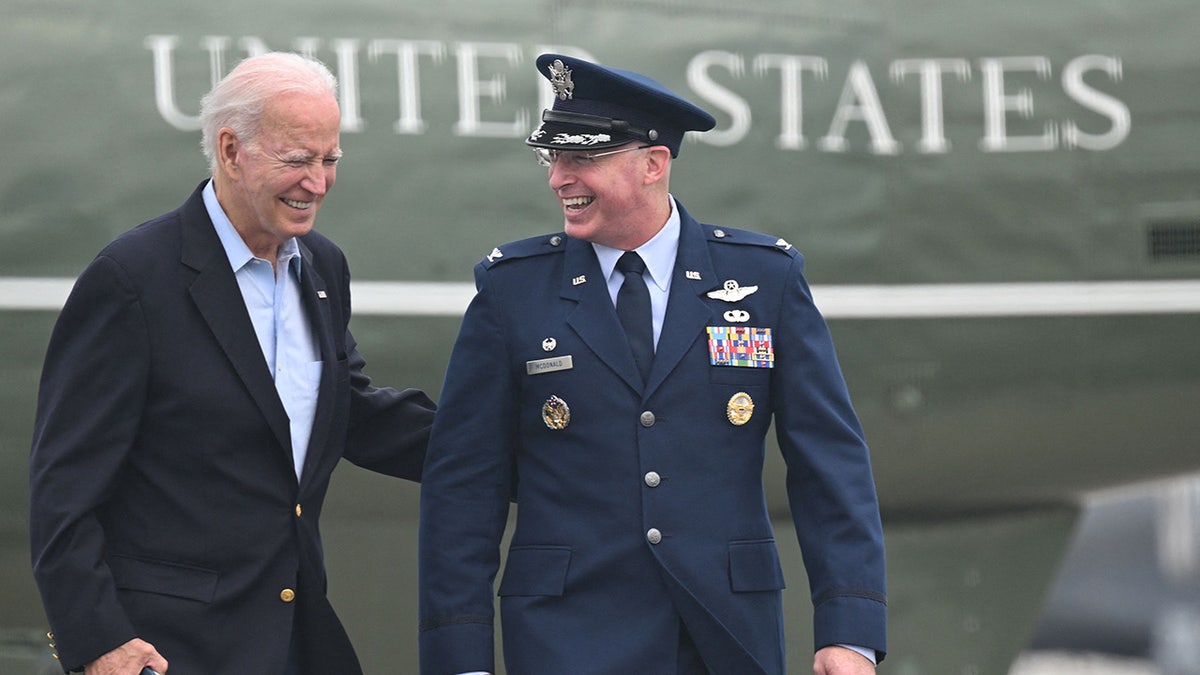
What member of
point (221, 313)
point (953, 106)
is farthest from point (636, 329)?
point (953, 106)

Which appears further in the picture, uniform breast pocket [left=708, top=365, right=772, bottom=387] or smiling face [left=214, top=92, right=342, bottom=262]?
uniform breast pocket [left=708, top=365, right=772, bottom=387]

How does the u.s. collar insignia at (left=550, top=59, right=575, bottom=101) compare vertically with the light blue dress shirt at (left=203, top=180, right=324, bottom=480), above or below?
above

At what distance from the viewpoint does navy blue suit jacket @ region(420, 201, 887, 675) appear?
110 inches

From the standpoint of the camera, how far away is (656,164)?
2932 millimetres

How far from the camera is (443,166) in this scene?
405cm

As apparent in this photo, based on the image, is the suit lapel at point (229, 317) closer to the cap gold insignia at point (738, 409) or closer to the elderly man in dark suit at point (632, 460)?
the elderly man in dark suit at point (632, 460)

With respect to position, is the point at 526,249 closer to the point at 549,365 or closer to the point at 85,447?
the point at 549,365

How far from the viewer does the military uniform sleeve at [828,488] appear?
2768 millimetres

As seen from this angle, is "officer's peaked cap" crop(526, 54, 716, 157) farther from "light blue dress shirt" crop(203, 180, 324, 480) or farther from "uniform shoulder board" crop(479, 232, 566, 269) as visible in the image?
"light blue dress shirt" crop(203, 180, 324, 480)

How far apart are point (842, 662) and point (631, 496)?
1.48 feet

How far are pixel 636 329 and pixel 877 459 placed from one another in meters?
1.55

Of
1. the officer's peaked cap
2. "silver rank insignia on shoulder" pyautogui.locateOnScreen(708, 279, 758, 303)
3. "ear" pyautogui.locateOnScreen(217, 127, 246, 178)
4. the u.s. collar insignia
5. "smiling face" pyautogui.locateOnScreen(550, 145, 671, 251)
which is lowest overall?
"silver rank insignia on shoulder" pyautogui.locateOnScreen(708, 279, 758, 303)

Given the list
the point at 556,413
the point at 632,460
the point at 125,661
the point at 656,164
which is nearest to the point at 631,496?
the point at 632,460

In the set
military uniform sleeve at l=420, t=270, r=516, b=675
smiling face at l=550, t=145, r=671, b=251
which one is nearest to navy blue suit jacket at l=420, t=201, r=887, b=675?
military uniform sleeve at l=420, t=270, r=516, b=675
